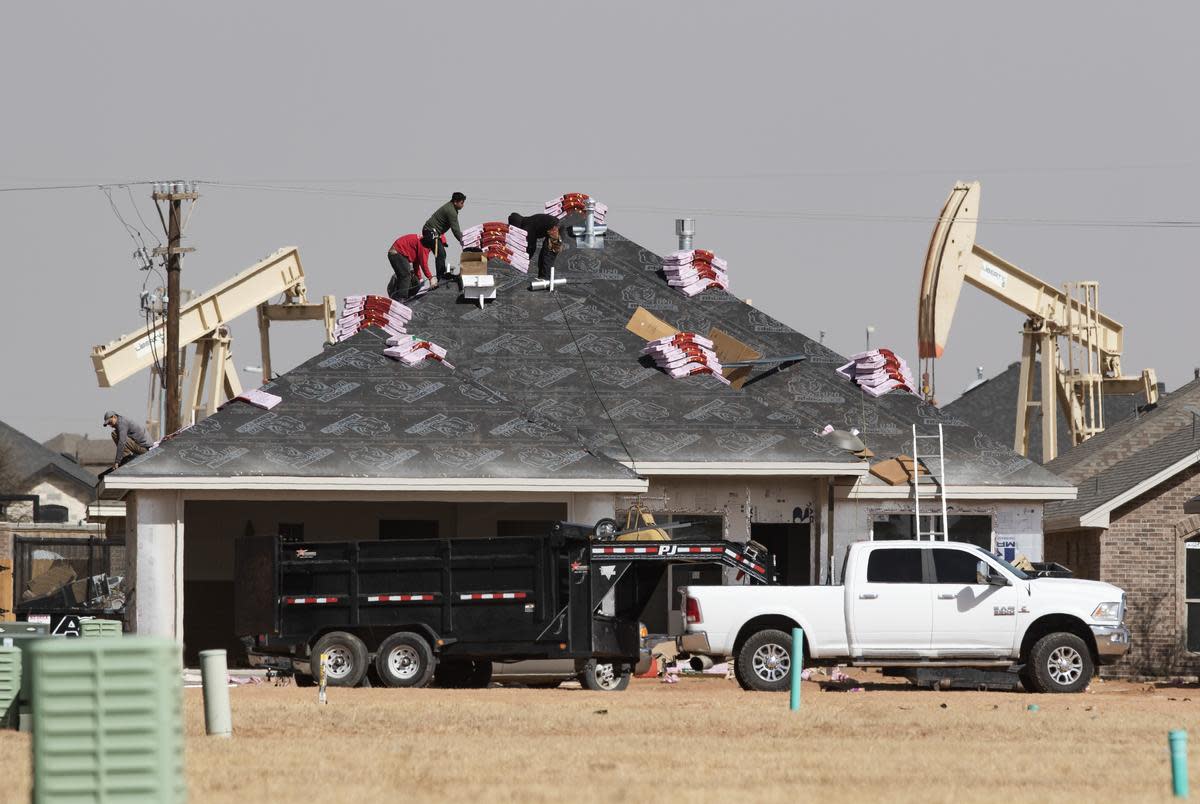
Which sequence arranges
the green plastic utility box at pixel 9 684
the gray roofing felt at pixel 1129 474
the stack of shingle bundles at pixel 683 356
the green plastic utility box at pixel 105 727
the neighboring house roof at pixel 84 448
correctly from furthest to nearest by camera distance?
the neighboring house roof at pixel 84 448, the gray roofing felt at pixel 1129 474, the stack of shingle bundles at pixel 683 356, the green plastic utility box at pixel 9 684, the green plastic utility box at pixel 105 727

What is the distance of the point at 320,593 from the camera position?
83.0 ft

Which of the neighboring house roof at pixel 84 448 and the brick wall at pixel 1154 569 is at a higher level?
the neighboring house roof at pixel 84 448

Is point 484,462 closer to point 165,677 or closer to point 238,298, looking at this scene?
point 165,677

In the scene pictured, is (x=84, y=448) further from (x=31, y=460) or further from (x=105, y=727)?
(x=105, y=727)

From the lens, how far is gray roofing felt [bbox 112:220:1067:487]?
1144 inches

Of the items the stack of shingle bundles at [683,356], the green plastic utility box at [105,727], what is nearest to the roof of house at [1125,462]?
the stack of shingle bundles at [683,356]

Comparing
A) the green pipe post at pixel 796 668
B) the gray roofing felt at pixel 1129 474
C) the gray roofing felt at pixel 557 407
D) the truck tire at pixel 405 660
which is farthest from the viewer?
the gray roofing felt at pixel 1129 474

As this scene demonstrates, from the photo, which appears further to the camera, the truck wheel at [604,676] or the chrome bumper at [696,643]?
the truck wheel at [604,676]

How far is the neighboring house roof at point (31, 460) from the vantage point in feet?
349

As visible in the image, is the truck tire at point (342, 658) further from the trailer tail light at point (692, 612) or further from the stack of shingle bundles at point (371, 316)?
the stack of shingle bundles at point (371, 316)

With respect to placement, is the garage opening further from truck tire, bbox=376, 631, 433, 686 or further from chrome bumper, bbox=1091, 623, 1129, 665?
chrome bumper, bbox=1091, 623, 1129, 665

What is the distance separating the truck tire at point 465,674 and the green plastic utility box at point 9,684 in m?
8.58

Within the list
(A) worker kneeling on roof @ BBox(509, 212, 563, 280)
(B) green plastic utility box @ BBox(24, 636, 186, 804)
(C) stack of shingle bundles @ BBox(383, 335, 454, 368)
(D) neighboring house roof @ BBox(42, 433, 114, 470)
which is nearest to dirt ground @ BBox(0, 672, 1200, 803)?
(B) green plastic utility box @ BBox(24, 636, 186, 804)

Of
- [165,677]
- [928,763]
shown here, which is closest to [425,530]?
[928,763]
